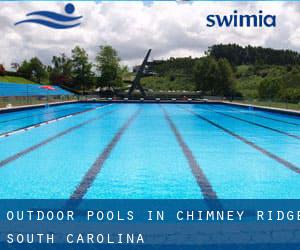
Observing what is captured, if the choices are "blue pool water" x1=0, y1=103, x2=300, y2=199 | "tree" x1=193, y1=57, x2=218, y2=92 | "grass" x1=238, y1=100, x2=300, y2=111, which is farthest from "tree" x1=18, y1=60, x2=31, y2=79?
"blue pool water" x1=0, y1=103, x2=300, y2=199

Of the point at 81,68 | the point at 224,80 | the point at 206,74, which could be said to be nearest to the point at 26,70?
the point at 81,68

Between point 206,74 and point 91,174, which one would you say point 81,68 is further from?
point 91,174

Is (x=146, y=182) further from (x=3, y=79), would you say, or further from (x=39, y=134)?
(x=3, y=79)

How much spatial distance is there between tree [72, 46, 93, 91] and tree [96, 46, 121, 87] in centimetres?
149

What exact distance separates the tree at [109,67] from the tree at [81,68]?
1489mm

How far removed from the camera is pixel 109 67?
5653 cm

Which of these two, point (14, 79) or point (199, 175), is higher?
point (14, 79)

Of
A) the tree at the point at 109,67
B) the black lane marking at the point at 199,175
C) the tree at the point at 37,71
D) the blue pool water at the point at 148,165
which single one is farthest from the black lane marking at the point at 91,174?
the tree at the point at 37,71

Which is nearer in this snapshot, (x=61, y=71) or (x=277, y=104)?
(x=277, y=104)

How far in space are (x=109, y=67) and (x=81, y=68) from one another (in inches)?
150

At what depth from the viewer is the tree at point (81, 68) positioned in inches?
2200

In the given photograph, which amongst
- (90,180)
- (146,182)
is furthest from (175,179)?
(90,180)

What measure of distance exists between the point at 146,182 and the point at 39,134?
710cm

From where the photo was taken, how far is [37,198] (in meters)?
5.01
